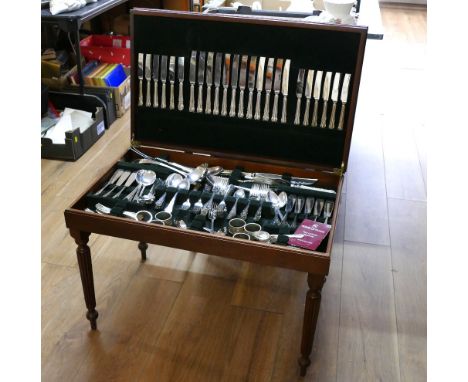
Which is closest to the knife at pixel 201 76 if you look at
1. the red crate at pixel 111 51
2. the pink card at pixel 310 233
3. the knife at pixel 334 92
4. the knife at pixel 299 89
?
the knife at pixel 299 89

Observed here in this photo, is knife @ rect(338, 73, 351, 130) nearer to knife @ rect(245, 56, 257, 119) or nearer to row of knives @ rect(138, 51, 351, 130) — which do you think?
row of knives @ rect(138, 51, 351, 130)

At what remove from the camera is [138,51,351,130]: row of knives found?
1.59m

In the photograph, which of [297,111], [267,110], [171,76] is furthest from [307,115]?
[171,76]

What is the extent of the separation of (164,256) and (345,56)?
1084mm

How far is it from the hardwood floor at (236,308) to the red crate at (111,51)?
124 centimetres

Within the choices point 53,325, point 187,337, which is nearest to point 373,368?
point 187,337

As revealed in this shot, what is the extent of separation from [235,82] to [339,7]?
0.97m

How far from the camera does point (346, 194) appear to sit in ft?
8.42

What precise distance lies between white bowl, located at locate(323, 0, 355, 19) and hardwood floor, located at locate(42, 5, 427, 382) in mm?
887

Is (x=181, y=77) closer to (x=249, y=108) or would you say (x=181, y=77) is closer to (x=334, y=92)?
(x=249, y=108)

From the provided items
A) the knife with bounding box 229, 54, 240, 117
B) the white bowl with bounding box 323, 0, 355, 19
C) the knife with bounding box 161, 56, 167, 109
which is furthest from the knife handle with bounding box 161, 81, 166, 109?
the white bowl with bounding box 323, 0, 355, 19

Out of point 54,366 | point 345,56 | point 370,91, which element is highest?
point 345,56

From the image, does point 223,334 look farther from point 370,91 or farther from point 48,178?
point 370,91
